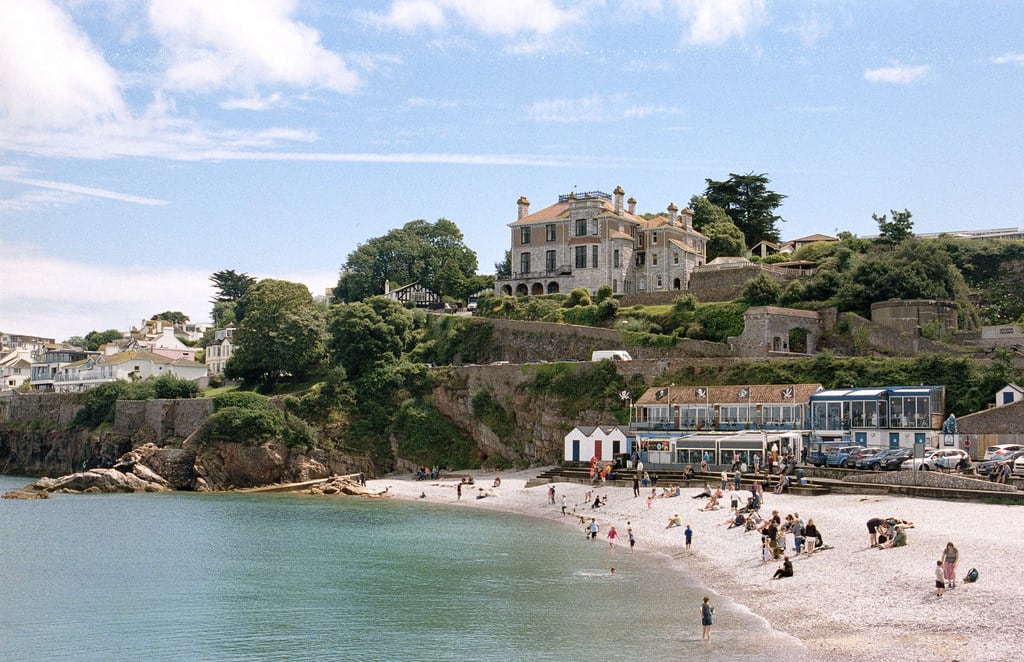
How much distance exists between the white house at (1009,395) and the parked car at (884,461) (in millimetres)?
8266

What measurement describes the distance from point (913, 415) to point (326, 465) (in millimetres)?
36938

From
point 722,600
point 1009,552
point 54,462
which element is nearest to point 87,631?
point 722,600

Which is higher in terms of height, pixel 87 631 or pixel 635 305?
pixel 635 305

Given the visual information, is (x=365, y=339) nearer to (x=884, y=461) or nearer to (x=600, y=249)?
(x=600, y=249)

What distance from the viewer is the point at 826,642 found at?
23391 mm

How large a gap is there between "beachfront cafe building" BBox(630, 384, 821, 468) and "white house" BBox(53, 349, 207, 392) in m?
52.0

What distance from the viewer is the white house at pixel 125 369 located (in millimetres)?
94812

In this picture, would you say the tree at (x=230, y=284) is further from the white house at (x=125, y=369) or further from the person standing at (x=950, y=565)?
the person standing at (x=950, y=565)

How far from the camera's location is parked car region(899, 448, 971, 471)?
A: 39.8 metres

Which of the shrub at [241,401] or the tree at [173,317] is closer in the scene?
the shrub at [241,401]

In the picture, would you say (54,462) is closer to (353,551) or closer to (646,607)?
(353,551)

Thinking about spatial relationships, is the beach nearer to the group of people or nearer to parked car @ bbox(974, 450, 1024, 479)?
the group of people

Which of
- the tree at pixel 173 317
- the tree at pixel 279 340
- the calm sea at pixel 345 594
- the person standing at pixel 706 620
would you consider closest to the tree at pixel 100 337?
the tree at pixel 173 317

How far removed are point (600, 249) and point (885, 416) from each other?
33760 millimetres
